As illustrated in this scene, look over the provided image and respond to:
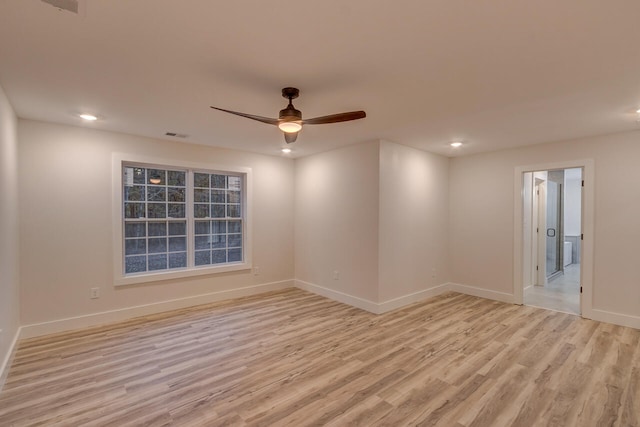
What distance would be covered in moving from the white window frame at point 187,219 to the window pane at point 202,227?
13 cm

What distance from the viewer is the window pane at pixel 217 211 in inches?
202

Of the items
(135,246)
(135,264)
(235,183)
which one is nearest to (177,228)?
(135,246)

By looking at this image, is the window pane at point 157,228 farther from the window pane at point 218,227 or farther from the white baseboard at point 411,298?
the white baseboard at point 411,298

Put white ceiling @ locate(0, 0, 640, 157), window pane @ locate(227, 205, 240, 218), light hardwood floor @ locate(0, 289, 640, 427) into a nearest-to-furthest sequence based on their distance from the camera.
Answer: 1. white ceiling @ locate(0, 0, 640, 157)
2. light hardwood floor @ locate(0, 289, 640, 427)
3. window pane @ locate(227, 205, 240, 218)

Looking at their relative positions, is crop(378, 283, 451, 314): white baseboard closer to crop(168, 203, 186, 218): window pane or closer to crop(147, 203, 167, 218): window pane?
crop(168, 203, 186, 218): window pane

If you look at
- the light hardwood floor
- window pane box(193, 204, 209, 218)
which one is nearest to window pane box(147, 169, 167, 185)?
window pane box(193, 204, 209, 218)

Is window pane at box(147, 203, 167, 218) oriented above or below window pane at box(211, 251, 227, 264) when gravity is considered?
above

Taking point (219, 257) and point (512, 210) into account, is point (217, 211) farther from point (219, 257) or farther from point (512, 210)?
point (512, 210)

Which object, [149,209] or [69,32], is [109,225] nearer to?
[149,209]

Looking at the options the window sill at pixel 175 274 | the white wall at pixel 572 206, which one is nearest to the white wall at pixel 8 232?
the window sill at pixel 175 274

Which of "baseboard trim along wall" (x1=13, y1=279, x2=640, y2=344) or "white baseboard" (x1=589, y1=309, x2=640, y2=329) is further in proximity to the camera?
"white baseboard" (x1=589, y1=309, x2=640, y2=329)

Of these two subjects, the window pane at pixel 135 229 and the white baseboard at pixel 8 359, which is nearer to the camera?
the white baseboard at pixel 8 359

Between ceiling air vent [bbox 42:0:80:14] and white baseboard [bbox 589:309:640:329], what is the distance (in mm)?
5947

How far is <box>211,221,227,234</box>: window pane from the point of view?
16.8ft
